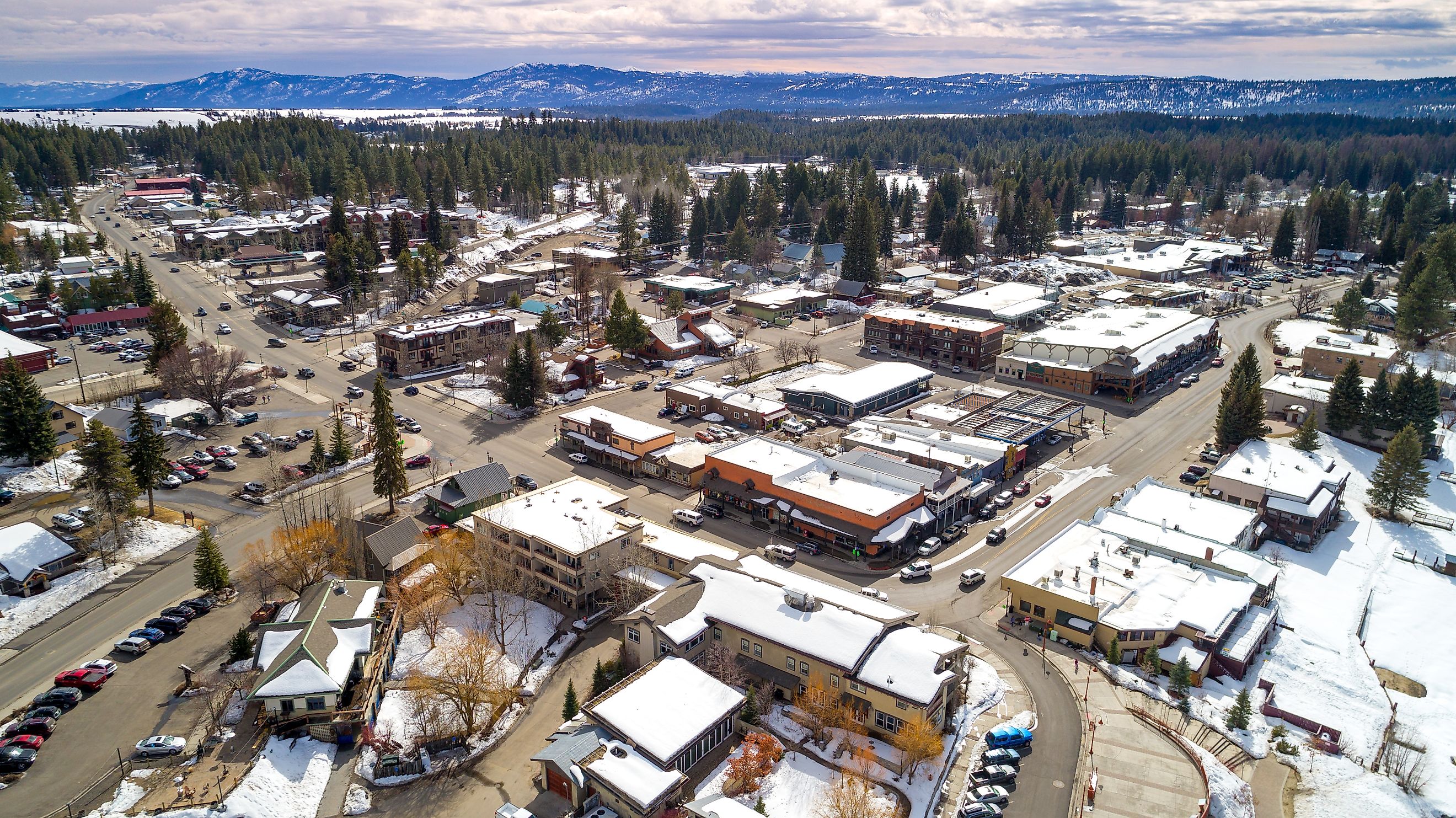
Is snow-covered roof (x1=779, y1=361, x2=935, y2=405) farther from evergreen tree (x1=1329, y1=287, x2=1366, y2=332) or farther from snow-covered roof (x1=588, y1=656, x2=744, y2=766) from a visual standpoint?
evergreen tree (x1=1329, y1=287, x2=1366, y2=332)

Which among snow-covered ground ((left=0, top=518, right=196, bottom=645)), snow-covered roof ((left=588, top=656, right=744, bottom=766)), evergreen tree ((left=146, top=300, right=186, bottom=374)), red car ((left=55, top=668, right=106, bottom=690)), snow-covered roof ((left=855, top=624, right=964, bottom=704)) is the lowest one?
red car ((left=55, top=668, right=106, bottom=690))

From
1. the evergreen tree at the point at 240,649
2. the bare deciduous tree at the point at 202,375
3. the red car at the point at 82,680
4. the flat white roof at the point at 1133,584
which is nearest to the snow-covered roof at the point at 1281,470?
the flat white roof at the point at 1133,584

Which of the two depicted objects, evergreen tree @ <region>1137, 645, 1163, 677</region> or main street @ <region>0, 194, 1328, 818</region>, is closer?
main street @ <region>0, 194, 1328, 818</region>

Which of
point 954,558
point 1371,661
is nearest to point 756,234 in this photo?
point 954,558

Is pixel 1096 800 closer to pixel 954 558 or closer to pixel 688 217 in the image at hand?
pixel 954 558

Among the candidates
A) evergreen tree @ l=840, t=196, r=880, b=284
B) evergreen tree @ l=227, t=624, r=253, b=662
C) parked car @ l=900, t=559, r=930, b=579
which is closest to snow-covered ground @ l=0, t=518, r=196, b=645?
evergreen tree @ l=227, t=624, r=253, b=662

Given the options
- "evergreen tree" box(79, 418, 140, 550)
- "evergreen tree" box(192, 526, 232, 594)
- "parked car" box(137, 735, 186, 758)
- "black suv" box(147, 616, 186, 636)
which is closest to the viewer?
"parked car" box(137, 735, 186, 758)

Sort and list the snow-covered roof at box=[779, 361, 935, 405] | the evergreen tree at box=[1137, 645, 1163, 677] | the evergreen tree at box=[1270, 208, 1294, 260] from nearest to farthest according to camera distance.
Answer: the evergreen tree at box=[1137, 645, 1163, 677]
the snow-covered roof at box=[779, 361, 935, 405]
the evergreen tree at box=[1270, 208, 1294, 260]
